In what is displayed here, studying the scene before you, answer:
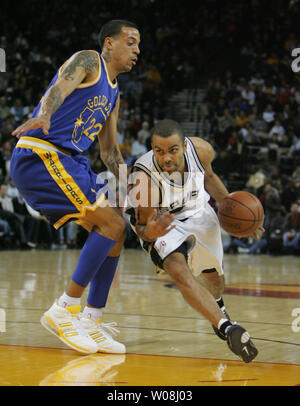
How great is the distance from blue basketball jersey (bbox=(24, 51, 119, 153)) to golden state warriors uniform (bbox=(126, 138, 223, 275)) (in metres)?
0.37

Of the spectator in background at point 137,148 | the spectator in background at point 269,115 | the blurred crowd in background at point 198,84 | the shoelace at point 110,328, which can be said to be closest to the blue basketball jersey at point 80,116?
the shoelace at point 110,328

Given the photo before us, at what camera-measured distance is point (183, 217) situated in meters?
4.22

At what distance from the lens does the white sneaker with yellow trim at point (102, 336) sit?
3.81m

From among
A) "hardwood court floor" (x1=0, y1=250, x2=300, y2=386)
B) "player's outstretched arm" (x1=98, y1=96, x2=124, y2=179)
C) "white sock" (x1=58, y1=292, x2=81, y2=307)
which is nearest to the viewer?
"hardwood court floor" (x1=0, y1=250, x2=300, y2=386)

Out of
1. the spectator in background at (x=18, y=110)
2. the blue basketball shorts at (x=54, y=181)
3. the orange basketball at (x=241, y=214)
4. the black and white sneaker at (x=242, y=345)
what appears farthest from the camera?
the spectator in background at (x=18, y=110)

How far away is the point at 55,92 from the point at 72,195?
60 centimetres

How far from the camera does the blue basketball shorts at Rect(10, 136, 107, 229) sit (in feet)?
12.5

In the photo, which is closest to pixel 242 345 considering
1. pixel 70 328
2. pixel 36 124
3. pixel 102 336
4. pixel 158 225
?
pixel 158 225

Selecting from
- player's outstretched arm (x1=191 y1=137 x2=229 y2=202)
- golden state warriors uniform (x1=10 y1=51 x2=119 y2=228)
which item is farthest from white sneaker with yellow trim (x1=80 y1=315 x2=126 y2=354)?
player's outstretched arm (x1=191 y1=137 x2=229 y2=202)

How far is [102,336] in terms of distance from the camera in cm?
394

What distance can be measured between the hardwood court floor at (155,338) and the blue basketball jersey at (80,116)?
115cm

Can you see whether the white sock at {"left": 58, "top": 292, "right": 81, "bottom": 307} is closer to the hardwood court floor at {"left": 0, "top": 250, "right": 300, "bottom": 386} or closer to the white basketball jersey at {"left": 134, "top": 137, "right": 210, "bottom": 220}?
the hardwood court floor at {"left": 0, "top": 250, "right": 300, "bottom": 386}

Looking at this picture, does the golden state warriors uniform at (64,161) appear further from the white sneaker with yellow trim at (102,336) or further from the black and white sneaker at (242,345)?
the black and white sneaker at (242,345)
